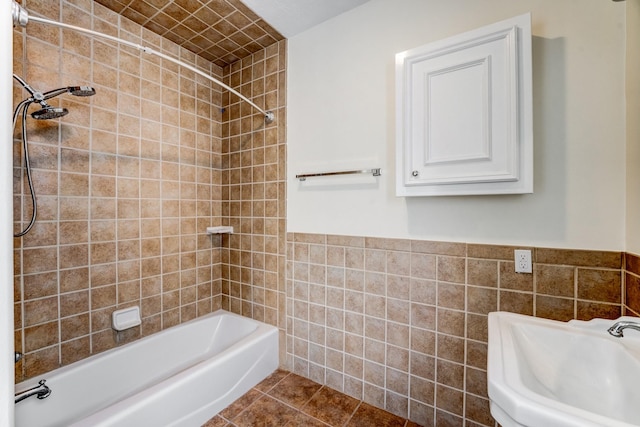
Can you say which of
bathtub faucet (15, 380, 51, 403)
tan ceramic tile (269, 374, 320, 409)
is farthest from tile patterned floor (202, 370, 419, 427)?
bathtub faucet (15, 380, 51, 403)

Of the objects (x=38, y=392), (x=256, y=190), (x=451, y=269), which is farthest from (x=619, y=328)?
(x=38, y=392)

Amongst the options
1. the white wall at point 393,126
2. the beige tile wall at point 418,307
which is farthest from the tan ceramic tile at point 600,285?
the white wall at point 393,126

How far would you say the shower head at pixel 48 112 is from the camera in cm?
125

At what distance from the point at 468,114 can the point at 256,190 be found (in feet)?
4.93

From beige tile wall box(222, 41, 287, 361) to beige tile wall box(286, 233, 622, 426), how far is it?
211 millimetres

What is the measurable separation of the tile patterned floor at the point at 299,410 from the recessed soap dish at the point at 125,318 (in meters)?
0.80

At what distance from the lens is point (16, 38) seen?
1.33 metres

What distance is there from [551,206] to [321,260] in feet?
4.06

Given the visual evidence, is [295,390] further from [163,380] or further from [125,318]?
[125,318]

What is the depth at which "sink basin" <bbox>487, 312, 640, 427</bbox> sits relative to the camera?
0.61 metres

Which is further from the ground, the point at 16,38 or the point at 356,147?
the point at 16,38

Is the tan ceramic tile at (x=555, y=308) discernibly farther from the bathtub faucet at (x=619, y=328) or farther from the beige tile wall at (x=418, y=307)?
the bathtub faucet at (x=619, y=328)

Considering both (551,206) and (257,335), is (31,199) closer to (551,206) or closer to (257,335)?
(257,335)

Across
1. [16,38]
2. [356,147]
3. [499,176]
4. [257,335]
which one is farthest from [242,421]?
[16,38]
